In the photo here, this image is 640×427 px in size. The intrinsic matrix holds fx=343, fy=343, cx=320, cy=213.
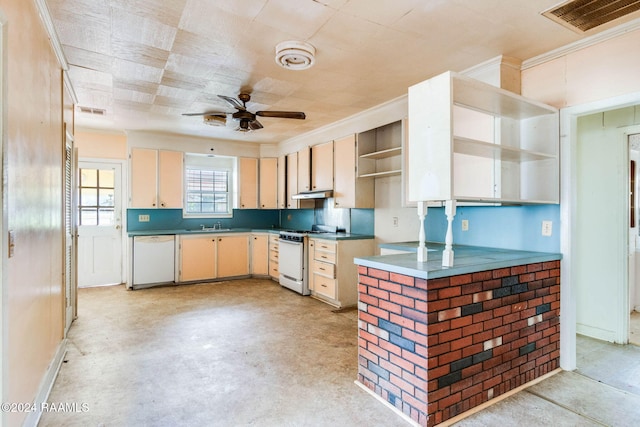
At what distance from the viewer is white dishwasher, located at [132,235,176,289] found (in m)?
5.46

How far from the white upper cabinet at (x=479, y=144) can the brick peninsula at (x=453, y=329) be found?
1.58 ft

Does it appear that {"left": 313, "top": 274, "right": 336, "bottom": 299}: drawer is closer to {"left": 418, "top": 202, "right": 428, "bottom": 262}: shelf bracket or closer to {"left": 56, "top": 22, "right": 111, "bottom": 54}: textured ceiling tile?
{"left": 418, "top": 202, "right": 428, "bottom": 262}: shelf bracket

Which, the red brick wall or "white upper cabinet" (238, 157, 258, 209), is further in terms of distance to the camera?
"white upper cabinet" (238, 157, 258, 209)

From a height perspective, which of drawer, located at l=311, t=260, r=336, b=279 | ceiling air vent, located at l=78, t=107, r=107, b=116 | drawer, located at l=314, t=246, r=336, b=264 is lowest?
drawer, located at l=311, t=260, r=336, b=279

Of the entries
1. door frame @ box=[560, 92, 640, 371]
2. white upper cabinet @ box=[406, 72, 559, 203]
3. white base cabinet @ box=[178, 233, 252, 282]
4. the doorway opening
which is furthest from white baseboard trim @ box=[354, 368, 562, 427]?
white base cabinet @ box=[178, 233, 252, 282]

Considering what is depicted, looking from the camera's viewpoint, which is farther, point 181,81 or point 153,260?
point 153,260

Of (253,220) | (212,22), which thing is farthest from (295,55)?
(253,220)

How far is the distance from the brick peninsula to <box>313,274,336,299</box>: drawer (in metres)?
2.08

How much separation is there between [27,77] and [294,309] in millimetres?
3418

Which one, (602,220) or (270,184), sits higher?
(270,184)

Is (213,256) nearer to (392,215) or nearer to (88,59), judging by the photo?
(392,215)

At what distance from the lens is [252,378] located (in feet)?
8.47

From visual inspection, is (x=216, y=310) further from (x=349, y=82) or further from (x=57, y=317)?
(x=349, y=82)

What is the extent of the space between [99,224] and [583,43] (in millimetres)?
6690
